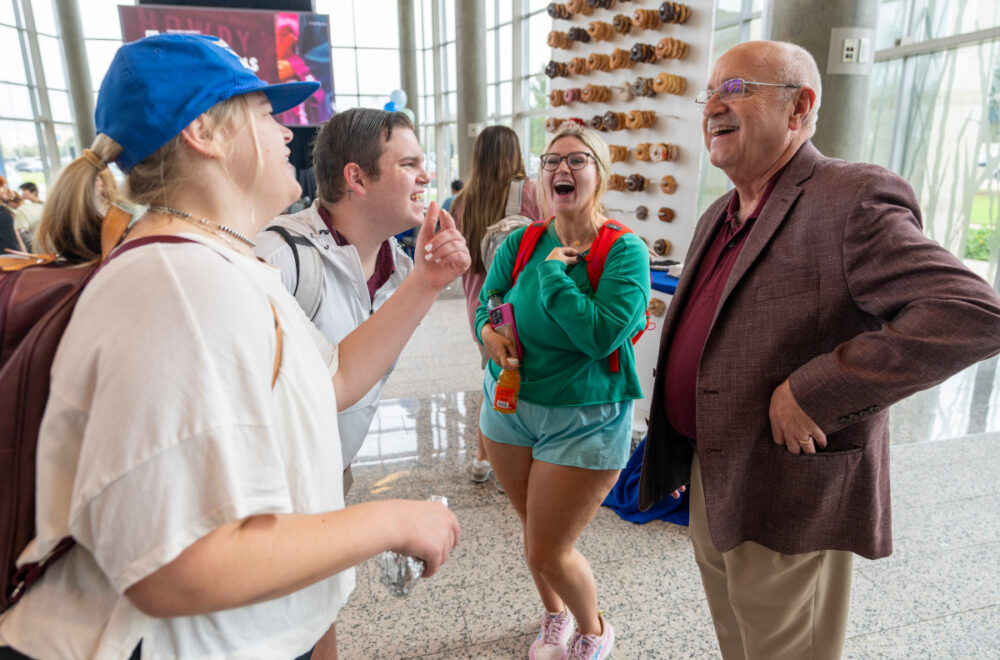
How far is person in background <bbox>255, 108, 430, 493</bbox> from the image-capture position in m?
1.66

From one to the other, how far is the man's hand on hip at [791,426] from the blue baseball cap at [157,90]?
1212mm

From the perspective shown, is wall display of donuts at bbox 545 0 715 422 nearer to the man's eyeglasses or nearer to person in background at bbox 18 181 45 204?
the man's eyeglasses

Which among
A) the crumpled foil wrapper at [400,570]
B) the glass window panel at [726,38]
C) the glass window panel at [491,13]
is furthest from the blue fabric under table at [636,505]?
the glass window panel at [491,13]

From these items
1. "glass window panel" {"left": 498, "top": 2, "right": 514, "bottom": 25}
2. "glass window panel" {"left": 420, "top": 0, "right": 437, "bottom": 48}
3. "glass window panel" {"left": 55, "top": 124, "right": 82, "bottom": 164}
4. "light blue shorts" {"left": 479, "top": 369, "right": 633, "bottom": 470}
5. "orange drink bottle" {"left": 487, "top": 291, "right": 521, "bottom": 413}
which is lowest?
"light blue shorts" {"left": 479, "top": 369, "right": 633, "bottom": 470}

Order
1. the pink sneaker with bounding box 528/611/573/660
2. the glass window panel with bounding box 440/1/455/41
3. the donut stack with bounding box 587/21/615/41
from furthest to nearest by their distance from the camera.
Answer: the glass window panel with bounding box 440/1/455/41
the donut stack with bounding box 587/21/615/41
the pink sneaker with bounding box 528/611/573/660

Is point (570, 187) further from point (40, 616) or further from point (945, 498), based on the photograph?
point (945, 498)

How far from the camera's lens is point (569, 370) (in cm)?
188

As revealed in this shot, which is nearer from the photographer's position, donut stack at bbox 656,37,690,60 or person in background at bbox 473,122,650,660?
person in background at bbox 473,122,650,660

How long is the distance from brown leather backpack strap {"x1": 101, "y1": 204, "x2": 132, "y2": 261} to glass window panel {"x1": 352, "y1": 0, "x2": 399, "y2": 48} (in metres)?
18.5

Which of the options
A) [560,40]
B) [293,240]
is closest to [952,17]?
[560,40]

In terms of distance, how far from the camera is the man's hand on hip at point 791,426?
4.19 feet

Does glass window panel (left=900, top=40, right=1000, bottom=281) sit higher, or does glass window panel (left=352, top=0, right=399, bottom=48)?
glass window panel (left=352, top=0, right=399, bottom=48)

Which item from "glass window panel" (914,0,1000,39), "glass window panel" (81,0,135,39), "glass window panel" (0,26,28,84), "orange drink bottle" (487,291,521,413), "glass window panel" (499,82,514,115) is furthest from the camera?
"glass window panel" (81,0,135,39)

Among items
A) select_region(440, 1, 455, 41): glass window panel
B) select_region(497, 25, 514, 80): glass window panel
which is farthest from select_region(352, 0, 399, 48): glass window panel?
select_region(497, 25, 514, 80): glass window panel
